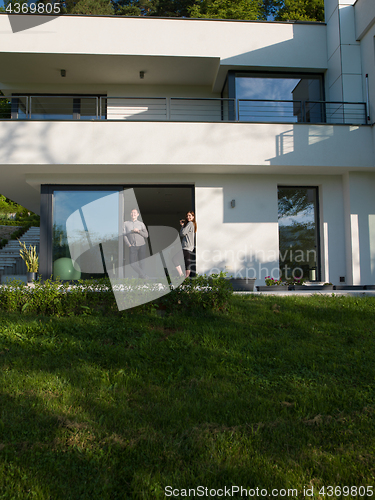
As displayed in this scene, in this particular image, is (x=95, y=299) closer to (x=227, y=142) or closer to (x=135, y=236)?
(x=135, y=236)

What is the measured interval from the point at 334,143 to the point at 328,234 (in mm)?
2388

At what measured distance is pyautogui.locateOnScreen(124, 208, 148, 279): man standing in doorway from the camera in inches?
344

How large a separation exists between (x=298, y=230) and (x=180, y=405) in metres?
8.06

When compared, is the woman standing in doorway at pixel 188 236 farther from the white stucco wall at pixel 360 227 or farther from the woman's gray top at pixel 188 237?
the white stucco wall at pixel 360 227

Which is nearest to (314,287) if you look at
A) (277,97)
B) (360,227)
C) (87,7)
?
(360,227)

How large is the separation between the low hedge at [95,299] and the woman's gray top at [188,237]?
10.4ft

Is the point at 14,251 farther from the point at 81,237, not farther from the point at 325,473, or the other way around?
the point at 325,473

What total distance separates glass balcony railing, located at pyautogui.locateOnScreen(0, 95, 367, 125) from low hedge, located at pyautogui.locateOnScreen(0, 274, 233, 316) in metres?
5.78

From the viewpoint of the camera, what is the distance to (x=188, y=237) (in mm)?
8672

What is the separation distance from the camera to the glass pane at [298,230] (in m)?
9.87

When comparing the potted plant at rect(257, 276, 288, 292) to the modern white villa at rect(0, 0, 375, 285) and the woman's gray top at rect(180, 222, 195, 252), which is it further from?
the woman's gray top at rect(180, 222, 195, 252)

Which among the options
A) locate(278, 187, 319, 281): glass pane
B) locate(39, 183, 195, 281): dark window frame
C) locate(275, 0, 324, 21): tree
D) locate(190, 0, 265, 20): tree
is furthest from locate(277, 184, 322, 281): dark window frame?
locate(275, 0, 324, 21): tree

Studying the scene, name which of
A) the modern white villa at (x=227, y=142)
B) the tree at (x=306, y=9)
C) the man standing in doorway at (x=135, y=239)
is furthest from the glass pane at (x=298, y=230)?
the tree at (x=306, y=9)

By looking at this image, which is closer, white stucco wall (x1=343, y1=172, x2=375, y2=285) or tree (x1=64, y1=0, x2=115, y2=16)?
white stucco wall (x1=343, y1=172, x2=375, y2=285)
